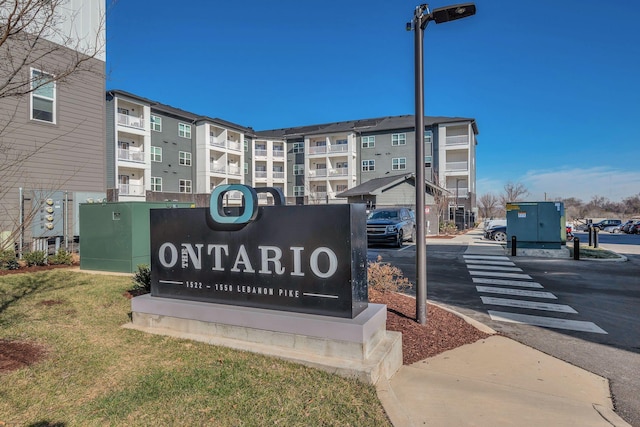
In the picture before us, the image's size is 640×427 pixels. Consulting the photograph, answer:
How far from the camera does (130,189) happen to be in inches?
1414

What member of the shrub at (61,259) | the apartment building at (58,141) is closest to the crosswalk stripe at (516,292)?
the shrub at (61,259)

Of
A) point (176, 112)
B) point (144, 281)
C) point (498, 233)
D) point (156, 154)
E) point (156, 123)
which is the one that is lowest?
point (498, 233)

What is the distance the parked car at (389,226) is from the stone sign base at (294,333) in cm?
1456

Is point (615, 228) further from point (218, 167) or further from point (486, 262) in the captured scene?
point (218, 167)

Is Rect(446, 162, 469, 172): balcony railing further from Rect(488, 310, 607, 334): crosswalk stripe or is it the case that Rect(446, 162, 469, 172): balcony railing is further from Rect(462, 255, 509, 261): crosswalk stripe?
Rect(488, 310, 607, 334): crosswalk stripe

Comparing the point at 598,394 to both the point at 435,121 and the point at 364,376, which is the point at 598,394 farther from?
the point at 435,121

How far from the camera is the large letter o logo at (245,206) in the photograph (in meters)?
4.00

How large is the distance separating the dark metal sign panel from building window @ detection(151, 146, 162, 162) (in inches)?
1498

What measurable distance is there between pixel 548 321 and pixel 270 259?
5.08m

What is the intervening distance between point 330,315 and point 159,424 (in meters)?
1.74

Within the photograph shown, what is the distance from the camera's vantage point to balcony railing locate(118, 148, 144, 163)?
3444 centimetres

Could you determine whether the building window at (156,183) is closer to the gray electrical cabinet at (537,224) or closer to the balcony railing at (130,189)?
the balcony railing at (130,189)

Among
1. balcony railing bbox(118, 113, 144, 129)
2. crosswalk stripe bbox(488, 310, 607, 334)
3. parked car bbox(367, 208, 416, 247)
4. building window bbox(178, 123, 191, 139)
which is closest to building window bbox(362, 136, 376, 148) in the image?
building window bbox(178, 123, 191, 139)

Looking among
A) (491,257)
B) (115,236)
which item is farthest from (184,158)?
→ (491,257)
